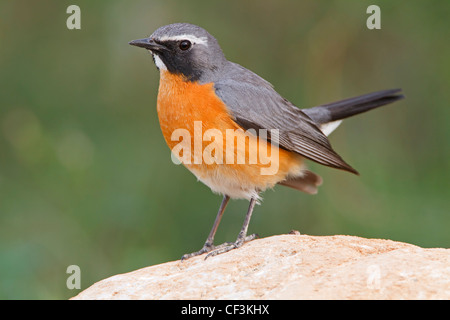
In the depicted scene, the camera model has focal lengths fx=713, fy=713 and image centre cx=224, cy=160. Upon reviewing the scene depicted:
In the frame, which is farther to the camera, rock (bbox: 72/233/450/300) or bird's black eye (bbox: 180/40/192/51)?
bird's black eye (bbox: 180/40/192/51)

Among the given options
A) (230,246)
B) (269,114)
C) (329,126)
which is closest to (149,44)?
(269,114)

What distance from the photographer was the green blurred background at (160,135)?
23.8 ft

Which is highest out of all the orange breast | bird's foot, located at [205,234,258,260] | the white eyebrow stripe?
the white eyebrow stripe

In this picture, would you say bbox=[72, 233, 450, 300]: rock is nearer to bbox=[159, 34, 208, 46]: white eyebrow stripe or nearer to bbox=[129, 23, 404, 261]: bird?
bbox=[129, 23, 404, 261]: bird

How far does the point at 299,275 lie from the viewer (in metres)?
4.42

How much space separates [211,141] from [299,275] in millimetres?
1739

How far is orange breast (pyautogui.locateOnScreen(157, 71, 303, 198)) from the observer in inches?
230

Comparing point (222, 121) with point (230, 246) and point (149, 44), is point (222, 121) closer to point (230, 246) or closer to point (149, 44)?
point (149, 44)

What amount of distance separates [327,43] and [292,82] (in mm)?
620

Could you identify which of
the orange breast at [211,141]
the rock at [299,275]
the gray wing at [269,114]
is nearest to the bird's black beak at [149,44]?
the orange breast at [211,141]

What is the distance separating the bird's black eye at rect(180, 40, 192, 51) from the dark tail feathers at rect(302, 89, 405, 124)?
189 centimetres

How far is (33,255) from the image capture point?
6.87m

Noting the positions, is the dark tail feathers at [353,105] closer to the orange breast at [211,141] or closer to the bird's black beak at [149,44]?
the orange breast at [211,141]

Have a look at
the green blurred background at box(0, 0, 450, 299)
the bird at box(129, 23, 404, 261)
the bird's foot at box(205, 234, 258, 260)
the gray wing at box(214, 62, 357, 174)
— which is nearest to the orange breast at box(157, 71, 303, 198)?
the bird at box(129, 23, 404, 261)
